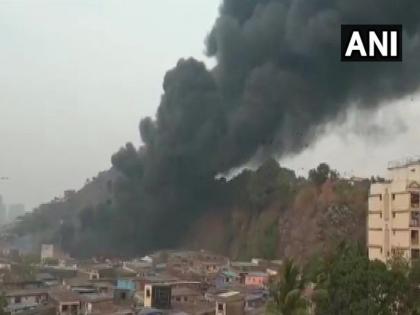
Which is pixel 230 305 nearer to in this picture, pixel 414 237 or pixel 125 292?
pixel 125 292

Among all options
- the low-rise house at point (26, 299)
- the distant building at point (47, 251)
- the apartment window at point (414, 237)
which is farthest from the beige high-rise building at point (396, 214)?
the distant building at point (47, 251)

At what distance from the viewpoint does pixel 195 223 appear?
3872 cm

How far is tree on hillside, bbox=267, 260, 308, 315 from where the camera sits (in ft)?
30.7

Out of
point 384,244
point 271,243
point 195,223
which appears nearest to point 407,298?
point 384,244

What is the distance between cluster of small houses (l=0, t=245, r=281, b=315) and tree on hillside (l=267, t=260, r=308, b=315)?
7952 millimetres

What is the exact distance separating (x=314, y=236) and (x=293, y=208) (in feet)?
13.0

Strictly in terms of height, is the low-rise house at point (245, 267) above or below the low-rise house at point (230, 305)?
above

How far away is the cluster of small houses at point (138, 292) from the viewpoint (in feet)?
59.6

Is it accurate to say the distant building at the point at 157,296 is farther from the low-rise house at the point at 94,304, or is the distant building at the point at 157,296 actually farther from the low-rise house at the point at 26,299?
the low-rise house at the point at 26,299

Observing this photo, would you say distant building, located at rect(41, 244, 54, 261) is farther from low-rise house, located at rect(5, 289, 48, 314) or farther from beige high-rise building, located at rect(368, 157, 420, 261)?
beige high-rise building, located at rect(368, 157, 420, 261)

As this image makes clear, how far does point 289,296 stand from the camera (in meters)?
9.33

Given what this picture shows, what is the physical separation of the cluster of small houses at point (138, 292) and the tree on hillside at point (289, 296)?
7952mm

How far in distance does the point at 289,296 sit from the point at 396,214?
11.0 m

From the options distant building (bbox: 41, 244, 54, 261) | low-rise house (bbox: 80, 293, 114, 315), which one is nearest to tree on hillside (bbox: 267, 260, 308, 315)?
low-rise house (bbox: 80, 293, 114, 315)
